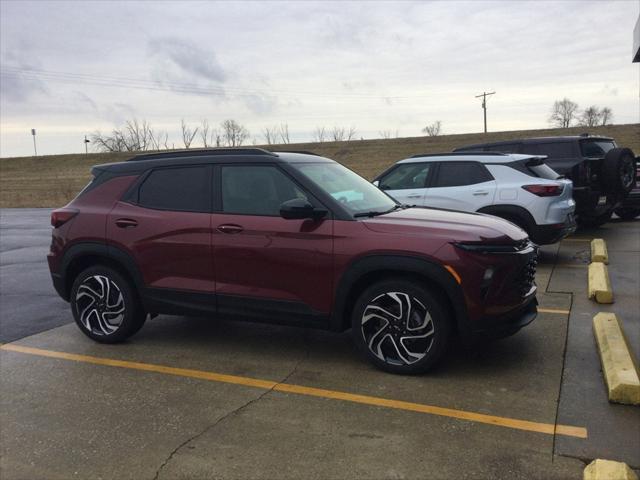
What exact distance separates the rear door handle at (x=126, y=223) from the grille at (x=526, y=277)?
3335 mm

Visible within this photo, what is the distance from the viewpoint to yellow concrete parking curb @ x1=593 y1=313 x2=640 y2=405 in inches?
148

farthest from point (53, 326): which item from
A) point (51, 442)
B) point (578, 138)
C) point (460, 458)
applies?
point (578, 138)

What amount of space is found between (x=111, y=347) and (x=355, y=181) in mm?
2781

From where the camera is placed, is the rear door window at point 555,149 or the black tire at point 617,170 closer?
the black tire at point 617,170

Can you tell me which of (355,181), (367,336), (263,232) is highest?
(355,181)

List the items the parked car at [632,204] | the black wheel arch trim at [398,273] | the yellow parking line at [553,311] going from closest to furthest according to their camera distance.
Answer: the black wheel arch trim at [398,273] → the yellow parking line at [553,311] → the parked car at [632,204]

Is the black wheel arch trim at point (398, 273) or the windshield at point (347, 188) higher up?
the windshield at point (347, 188)

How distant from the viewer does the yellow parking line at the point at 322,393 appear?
3500mm

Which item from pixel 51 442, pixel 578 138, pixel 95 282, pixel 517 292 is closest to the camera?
pixel 51 442

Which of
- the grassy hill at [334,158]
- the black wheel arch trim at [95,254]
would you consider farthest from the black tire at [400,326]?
the grassy hill at [334,158]

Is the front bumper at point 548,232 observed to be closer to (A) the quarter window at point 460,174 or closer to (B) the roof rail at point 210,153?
(A) the quarter window at point 460,174

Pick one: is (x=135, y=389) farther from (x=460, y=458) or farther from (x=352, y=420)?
(x=460, y=458)

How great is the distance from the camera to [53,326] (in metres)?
6.05

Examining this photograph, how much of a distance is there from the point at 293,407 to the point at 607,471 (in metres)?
1.94
